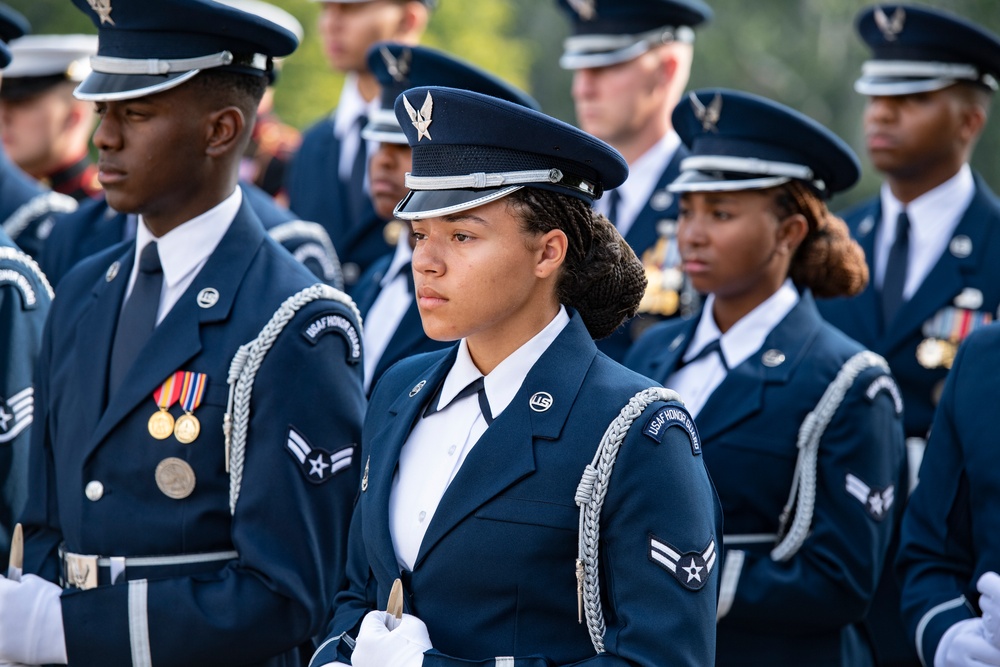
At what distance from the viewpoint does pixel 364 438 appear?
357 cm

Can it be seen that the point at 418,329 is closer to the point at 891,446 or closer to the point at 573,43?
the point at 891,446

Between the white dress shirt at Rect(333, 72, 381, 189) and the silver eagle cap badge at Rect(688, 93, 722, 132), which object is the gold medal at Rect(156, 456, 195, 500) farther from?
the white dress shirt at Rect(333, 72, 381, 189)

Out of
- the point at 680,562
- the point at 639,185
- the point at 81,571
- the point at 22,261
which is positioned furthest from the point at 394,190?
the point at 680,562

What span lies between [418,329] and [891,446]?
5.98 feet

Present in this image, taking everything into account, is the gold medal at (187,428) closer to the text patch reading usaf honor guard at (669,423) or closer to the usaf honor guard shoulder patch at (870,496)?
the text patch reading usaf honor guard at (669,423)

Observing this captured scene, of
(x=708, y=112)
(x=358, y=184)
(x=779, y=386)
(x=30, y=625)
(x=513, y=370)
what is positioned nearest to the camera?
(x=513, y=370)

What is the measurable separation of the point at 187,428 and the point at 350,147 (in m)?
4.03

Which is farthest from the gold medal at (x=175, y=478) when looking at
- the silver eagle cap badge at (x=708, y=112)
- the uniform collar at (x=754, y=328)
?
the silver eagle cap badge at (x=708, y=112)

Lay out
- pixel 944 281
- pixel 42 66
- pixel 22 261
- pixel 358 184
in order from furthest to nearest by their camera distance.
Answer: pixel 358 184, pixel 42 66, pixel 944 281, pixel 22 261

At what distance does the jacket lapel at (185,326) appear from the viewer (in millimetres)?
3801

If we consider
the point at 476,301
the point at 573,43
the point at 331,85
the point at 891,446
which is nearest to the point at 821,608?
the point at 891,446

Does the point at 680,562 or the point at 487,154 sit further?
the point at 487,154

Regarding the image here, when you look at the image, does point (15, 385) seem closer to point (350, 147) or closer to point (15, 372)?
point (15, 372)

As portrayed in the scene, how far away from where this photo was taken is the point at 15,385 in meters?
4.34
